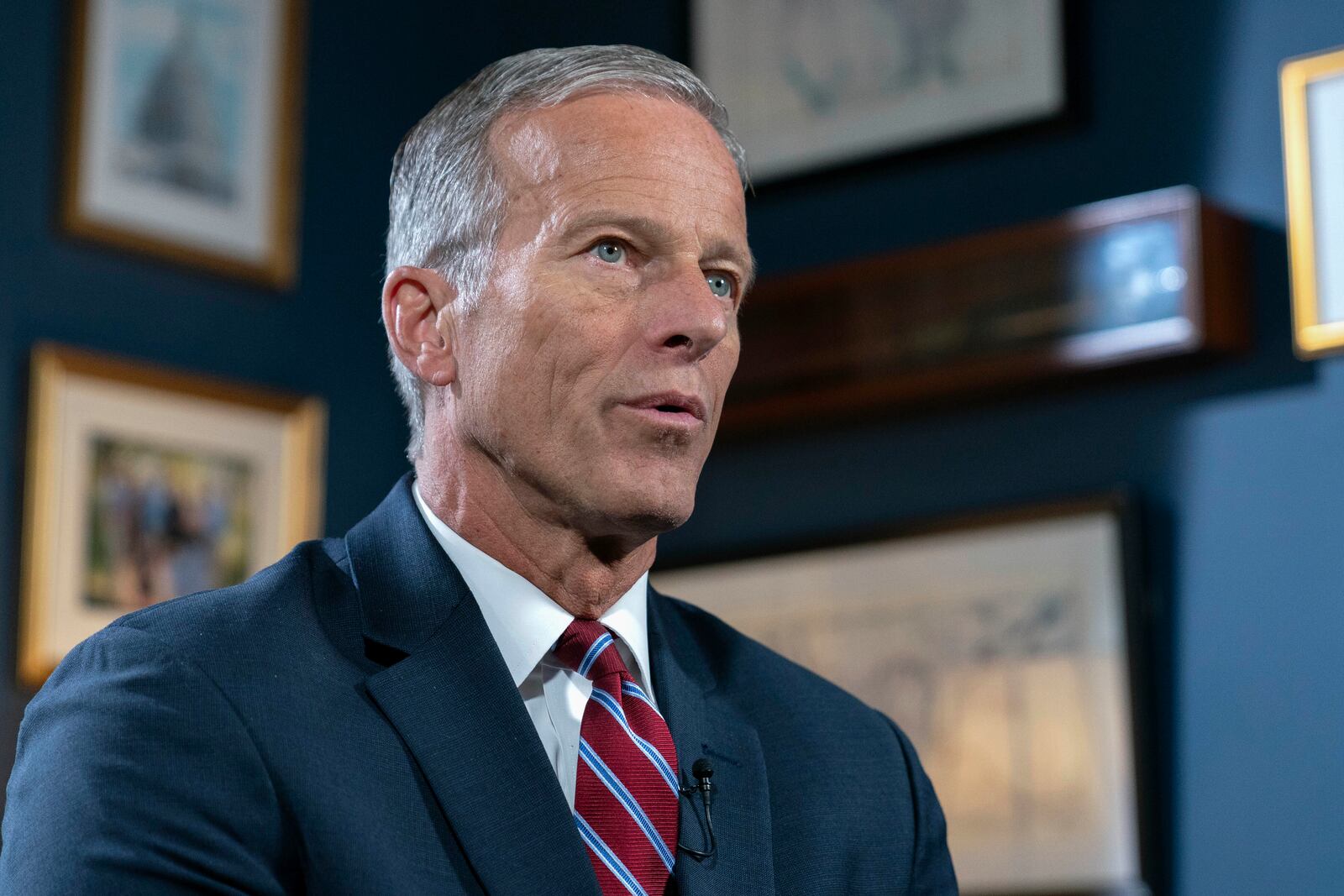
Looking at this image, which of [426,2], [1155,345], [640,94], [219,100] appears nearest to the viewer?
[640,94]

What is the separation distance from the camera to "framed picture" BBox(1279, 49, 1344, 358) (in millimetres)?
3564

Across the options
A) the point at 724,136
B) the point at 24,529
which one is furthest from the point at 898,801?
the point at 24,529

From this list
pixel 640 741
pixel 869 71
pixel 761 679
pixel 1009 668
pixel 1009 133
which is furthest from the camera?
pixel 869 71

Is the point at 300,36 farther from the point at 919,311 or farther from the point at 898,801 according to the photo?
the point at 898,801

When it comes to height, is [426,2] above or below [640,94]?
above

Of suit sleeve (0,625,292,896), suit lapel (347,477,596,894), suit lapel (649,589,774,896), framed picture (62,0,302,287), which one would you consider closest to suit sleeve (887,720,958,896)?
suit lapel (649,589,774,896)

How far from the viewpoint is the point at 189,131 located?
446 cm

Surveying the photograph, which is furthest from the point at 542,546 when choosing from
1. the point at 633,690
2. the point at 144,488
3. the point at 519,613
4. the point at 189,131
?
the point at 189,131

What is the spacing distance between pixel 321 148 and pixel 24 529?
1.35 meters

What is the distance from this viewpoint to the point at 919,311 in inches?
160

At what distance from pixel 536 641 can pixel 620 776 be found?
0.53 feet

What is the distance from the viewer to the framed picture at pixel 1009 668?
12.2 feet

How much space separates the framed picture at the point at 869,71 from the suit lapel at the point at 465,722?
8.79 feet

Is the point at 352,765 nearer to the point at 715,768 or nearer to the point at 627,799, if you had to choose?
the point at 627,799
